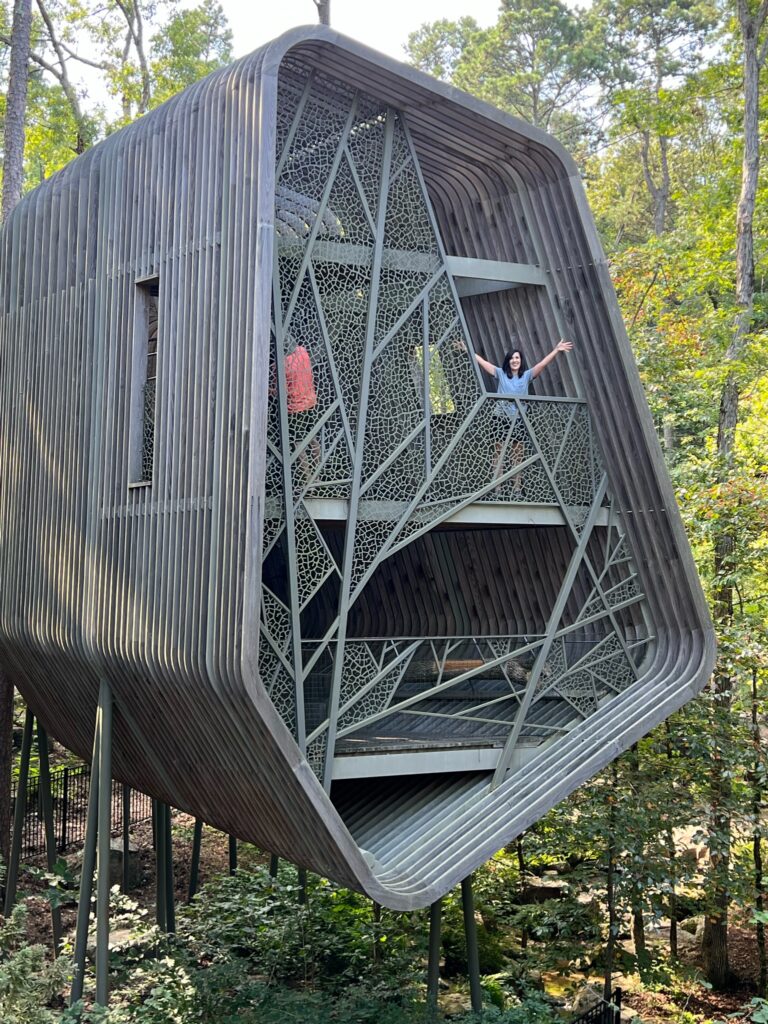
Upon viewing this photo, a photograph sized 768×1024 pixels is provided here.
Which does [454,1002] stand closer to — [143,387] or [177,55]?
[143,387]

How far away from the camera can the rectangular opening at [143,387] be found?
972cm

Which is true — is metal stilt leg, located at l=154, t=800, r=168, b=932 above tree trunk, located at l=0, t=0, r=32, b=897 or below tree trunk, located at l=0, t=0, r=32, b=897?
below

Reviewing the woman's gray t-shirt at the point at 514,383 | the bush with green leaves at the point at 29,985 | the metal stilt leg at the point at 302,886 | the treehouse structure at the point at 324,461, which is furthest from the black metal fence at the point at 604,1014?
the woman's gray t-shirt at the point at 514,383

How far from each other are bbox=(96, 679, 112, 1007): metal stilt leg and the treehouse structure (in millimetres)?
204

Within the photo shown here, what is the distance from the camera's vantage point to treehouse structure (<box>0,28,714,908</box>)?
28.4 feet

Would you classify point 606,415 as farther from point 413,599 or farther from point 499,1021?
point 499,1021

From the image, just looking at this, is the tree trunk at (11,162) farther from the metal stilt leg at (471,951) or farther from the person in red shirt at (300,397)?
the person in red shirt at (300,397)

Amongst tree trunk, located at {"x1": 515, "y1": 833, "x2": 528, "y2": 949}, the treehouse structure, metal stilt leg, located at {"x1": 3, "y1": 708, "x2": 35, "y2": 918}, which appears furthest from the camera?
tree trunk, located at {"x1": 515, "y1": 833, "x2": 528, "y2": 949}

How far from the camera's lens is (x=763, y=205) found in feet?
74.4

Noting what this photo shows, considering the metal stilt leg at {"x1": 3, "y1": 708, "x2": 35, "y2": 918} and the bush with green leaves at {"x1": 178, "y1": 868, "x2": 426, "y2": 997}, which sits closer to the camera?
Result: the bush with green leaves at {"x1": 178, "y1": 868, "x2": 426, "y2": 997}

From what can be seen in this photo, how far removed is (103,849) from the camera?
9773 mm

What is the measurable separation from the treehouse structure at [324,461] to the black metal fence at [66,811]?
7219 millimetres

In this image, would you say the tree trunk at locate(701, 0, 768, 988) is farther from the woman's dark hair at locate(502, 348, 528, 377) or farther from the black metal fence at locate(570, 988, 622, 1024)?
the woman's dark hair at locate(502, 348, 528, 377)

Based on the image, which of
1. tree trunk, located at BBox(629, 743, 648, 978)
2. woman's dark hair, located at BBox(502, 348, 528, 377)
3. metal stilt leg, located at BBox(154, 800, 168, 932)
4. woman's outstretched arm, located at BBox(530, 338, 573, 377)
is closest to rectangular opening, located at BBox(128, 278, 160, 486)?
woman's dark hair, located at BBox(502, 348, 528, 377)
